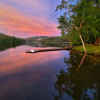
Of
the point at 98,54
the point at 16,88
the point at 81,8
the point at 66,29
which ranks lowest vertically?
the point at 16,88

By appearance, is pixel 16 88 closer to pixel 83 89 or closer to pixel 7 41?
pixel 83 89

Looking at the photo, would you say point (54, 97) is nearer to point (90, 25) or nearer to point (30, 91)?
point (30, 91)

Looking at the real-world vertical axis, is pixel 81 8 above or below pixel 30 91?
above

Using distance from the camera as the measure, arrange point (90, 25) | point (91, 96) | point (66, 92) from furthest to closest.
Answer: point (90, 25)
point (66, 92)
point (91, 96)

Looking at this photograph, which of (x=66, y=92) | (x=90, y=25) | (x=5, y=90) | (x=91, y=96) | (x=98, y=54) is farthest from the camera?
(x=90, y=25)

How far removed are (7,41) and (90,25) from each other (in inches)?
5866

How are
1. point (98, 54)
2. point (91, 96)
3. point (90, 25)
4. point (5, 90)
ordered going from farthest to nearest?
1. point (90, 25)
2. point (98, 54)
3. point (5, 90)
4. point (91, 96)

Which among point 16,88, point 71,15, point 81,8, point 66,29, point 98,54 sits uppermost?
point 81,8

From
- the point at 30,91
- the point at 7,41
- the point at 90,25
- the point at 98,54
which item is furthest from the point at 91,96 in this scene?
the point at 7,41

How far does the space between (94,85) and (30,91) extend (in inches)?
262

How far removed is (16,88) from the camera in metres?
7.24

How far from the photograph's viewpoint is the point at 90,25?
23.8 m

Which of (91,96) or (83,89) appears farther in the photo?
(83,89)

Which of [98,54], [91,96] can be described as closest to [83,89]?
[91,96]
